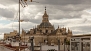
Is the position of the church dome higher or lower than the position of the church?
higher

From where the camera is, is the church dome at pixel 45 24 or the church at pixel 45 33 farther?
the church dome at pixel 45 24

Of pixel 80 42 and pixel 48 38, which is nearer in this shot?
pixel 80 42

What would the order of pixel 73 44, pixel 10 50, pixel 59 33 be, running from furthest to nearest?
pixel 59 33
pixel 10 50
pixel 73 44

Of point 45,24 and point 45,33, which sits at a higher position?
point 45,24

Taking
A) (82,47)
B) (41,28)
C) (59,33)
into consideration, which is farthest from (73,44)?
(41,28)

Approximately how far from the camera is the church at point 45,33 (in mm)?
139250

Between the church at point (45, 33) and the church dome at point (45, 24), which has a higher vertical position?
the church dome at point (45, 24)

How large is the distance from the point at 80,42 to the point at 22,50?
476 inches

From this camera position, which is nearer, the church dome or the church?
the church

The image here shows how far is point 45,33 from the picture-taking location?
146625 millimetres

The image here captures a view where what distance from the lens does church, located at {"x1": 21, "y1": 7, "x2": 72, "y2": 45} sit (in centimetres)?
13925

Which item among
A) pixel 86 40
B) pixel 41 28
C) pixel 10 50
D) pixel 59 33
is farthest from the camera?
pixel 41 28

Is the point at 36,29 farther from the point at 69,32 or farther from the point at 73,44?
the point at 73,44

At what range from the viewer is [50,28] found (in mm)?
147500
